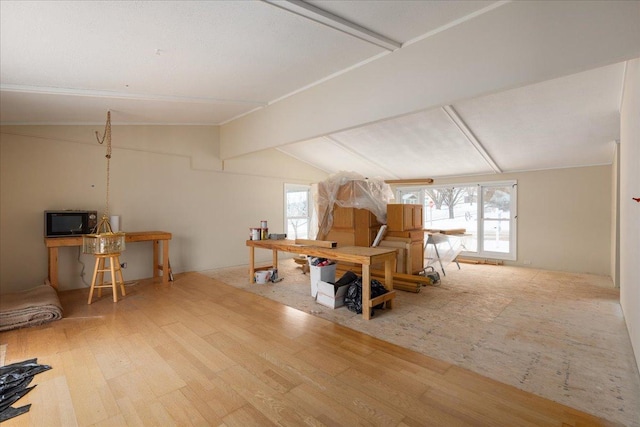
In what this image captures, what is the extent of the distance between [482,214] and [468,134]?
2.71 meters

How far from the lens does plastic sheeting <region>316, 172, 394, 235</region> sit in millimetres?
4781

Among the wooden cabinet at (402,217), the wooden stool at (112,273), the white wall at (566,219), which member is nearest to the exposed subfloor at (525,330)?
the white wall at (566,219)

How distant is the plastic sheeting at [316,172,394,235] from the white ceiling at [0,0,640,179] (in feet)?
3.16

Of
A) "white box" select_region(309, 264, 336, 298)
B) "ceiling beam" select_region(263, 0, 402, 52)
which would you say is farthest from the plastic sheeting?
"ceiling beam" select_region(263, 0, 402, 52)

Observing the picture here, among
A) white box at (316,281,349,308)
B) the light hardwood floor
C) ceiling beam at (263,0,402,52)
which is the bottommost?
the light hardwood floor

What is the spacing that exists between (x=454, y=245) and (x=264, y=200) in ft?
12.9

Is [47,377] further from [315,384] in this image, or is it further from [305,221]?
[305,221]

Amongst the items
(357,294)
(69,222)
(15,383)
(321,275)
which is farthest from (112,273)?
(357,294)

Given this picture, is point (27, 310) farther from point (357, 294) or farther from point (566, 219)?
point (566, 219)

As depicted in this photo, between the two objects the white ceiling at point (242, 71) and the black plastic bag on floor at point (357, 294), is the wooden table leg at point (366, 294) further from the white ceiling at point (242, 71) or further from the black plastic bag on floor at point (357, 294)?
the white ceiling at point (242, 71)

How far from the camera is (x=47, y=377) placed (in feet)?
6.64

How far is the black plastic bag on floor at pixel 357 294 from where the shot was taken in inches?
130

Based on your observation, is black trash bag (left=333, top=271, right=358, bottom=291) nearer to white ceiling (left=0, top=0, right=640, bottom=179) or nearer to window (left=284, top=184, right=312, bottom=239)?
white ceiling (left=0, top=0, right=640, bottom=179)

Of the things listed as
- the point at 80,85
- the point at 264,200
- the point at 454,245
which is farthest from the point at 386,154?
the point at 80,85
